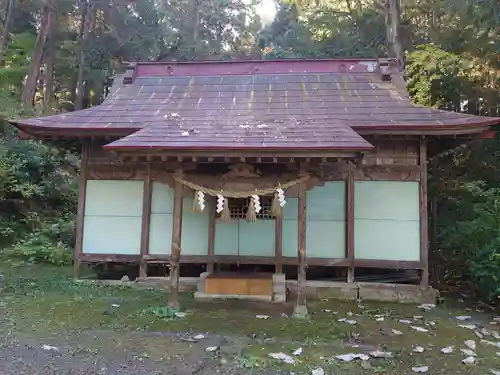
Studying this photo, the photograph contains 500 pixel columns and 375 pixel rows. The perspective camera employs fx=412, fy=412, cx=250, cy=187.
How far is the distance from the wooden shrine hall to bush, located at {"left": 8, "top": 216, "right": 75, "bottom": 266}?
7.12 ft

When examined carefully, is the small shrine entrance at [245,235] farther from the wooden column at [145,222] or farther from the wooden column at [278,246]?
the wooden column at [145,222]

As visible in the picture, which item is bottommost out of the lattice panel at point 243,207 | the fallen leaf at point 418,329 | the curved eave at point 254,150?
the fallen leaf at point 418,329

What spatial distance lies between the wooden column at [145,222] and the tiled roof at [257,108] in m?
1.26

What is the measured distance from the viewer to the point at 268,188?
→ 22.3 feet

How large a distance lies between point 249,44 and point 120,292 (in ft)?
75.6

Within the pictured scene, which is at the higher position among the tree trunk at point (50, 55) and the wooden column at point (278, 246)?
the tree trunk at point (50, 55)

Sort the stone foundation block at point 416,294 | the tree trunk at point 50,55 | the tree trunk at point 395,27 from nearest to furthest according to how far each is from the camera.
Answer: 1. the stone foundation block at point 416,294
2. the tree trunk at point 395,27
3. the tree trunk at point 50,55

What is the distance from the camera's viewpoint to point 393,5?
50.0ft

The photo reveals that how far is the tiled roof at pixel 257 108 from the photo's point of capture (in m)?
6.92

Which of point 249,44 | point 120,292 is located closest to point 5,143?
point 120,292

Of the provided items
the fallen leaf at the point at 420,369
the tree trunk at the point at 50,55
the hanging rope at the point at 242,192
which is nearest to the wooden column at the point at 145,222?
the hanging rope at the point at 242,192

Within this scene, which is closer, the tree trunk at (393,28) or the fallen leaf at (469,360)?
the fallen leaf at (469,360)

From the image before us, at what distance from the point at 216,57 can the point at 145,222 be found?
55.6 ft

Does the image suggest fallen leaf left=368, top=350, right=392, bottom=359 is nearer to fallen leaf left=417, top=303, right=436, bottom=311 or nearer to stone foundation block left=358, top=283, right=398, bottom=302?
fallen leaf left=417, top=303, right=436, bottom=311
